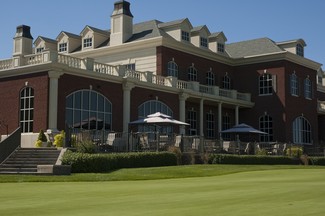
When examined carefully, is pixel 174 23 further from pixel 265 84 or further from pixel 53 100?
pixel 53 100

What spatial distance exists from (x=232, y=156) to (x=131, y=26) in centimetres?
1672

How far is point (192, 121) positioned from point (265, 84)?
8272 mm

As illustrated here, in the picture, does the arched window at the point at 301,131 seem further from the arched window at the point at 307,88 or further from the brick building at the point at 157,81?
the arched window at the point at 307,88

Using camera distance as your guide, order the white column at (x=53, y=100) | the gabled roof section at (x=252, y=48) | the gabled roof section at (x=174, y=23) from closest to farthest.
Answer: the white column at (x=53, y=100), the gabled roof section at (x=174, y=23), the gabled roof section at (x=252, y=48)

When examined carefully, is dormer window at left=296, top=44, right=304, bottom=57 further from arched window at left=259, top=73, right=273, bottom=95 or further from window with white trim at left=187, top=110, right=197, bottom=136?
window with white trim at left=187, top=110, right=197, bottom=136

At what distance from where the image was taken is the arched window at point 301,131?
4606cm

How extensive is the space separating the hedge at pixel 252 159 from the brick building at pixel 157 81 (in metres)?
7.53

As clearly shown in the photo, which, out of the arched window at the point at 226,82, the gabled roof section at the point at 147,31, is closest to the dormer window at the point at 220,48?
the arched window at the point at 226,82

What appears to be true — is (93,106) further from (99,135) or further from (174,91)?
(174,91)

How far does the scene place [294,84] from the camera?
153 feet

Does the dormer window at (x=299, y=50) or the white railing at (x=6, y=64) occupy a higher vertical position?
the dormer window at (x=299, y=50)

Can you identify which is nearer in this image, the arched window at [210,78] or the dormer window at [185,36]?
the dormer window at [185,36]

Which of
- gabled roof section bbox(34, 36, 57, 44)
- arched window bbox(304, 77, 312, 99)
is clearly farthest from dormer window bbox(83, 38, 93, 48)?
arched window bbox(304, 77, 312, 99)

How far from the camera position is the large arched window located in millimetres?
31312
